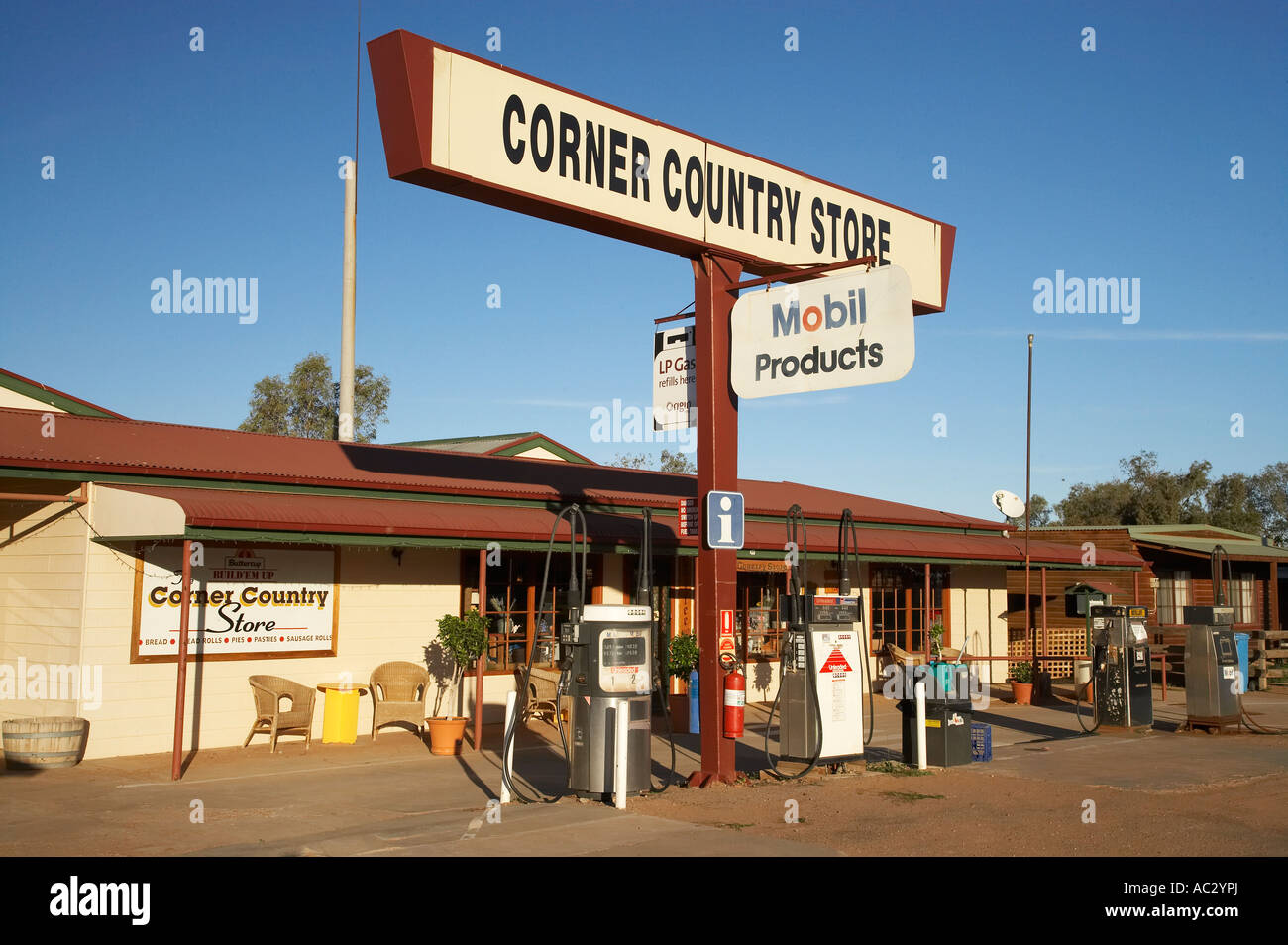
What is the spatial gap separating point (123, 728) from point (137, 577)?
5.29ft

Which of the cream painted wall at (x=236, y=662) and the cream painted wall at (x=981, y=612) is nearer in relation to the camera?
the cream painted wall at (x=236, y=662)

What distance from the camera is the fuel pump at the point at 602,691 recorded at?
9.73 meters

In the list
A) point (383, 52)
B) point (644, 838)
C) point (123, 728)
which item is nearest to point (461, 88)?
point (383, 52)

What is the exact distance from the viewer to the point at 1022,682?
20.3 m

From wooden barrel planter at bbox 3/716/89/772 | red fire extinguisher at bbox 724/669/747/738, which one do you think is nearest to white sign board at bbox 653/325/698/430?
red fire extinguisher at bbox 724/669/747/738

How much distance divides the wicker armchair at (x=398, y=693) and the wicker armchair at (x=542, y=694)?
132 centimetres

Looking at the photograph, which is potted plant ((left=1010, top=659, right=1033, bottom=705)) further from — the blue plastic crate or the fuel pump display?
the fuel pump display

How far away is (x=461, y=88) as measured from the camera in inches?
370

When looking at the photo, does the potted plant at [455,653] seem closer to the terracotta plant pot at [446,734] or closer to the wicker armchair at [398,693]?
the terracotta plant pot at [446,734]

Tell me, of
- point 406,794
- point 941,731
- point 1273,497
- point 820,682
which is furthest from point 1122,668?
point 1273,497

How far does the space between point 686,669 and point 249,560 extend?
568 cm

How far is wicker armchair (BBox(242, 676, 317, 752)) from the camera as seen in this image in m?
12.8

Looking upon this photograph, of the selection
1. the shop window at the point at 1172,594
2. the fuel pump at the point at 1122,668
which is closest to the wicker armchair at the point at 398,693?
the fuel pump at the point at 1122,668
